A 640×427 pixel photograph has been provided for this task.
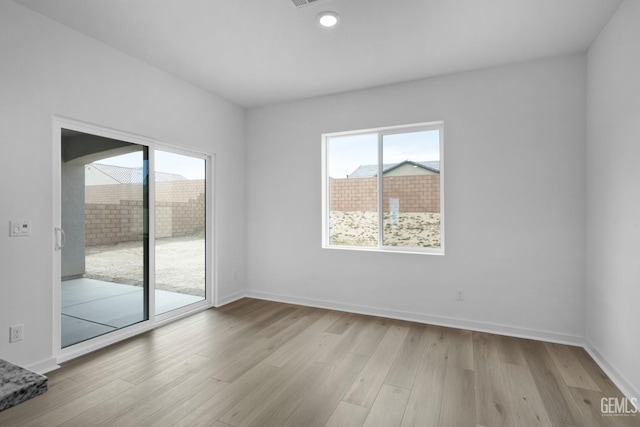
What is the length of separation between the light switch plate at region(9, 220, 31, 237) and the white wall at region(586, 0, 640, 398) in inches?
176

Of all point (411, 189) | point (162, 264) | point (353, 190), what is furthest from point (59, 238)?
point (411, 189)

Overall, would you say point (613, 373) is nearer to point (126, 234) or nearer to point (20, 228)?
point (126, 234)

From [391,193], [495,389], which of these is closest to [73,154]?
[391,193]

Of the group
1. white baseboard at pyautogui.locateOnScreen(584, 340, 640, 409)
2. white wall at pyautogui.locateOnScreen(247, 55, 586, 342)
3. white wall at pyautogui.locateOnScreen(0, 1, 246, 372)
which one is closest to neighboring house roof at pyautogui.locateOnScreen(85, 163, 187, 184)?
white wall at pyautogui.locateOnScreen(0, 1, 246, 372)

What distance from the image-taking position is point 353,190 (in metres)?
4.24

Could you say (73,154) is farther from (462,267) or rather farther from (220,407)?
(462,267)

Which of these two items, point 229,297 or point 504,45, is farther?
point 229,297

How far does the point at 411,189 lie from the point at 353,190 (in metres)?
0.77

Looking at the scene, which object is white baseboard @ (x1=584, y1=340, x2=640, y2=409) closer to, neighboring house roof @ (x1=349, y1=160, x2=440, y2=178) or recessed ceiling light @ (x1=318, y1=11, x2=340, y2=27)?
Result: neighboring house roof @ (x1=349, y1=160, x2=440, y2=178)

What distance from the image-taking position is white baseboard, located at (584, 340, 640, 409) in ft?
7.10

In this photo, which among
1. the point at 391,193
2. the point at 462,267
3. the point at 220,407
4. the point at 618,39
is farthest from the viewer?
the point at 391,193

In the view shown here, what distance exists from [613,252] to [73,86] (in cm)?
470

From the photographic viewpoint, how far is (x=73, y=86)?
106 inches

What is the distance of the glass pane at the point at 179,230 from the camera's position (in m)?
3.63
